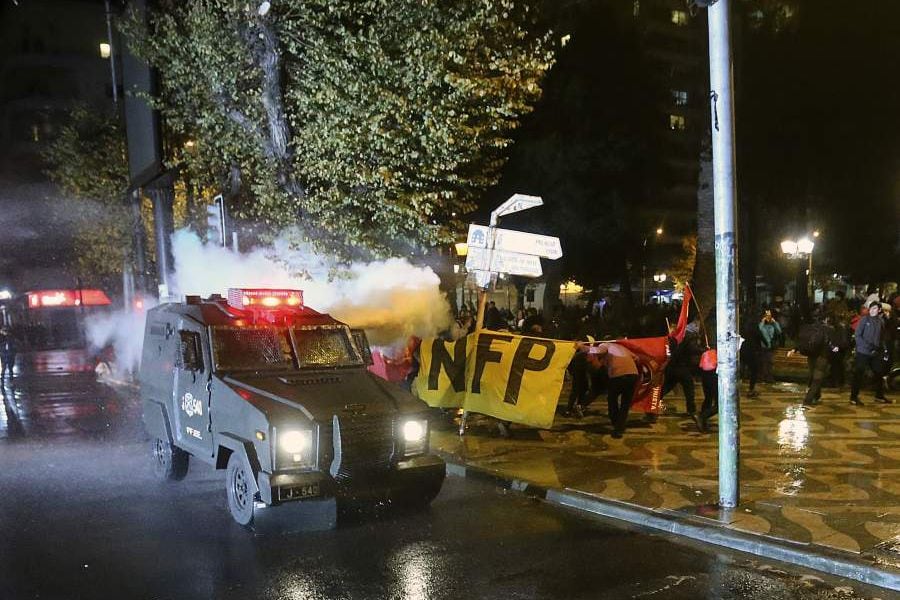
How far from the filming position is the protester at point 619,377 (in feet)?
33.1

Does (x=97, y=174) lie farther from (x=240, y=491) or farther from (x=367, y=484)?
(x=367, y=484)

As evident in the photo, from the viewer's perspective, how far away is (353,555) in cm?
599

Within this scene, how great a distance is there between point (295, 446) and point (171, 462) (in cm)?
303

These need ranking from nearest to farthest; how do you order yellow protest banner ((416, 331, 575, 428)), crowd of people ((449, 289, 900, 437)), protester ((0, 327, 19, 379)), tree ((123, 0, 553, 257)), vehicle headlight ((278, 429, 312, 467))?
1. vehicle headlight ((278, 429, 312, 467))
2. yellow protest banner ((416, 331, 575, 428))
3. crowd of people ((449, 289, 900, 437))
4. tree ((123, 0, 553, 257))
5. protester ((0, 327, 19, 379))

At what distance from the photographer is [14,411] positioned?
14.8m

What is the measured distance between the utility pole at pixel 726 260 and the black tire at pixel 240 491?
463cm

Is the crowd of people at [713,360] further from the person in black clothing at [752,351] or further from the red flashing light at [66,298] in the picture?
the red flashing light at [66,298]

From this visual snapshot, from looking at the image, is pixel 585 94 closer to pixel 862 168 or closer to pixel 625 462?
pixel 862 168

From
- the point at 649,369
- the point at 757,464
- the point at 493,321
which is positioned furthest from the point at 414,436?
the point at 493,321

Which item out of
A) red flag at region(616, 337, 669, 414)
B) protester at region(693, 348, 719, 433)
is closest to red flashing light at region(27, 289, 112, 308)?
red flag at region(616, 337, 669, 414)

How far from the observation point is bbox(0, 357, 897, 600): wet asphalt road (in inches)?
207

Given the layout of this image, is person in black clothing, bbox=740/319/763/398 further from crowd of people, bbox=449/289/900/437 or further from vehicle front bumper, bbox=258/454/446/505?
vehicle front bumper, bbox=258/454/446/505

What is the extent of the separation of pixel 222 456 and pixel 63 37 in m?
59.3

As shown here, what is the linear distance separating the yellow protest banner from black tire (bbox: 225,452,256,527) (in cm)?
442
